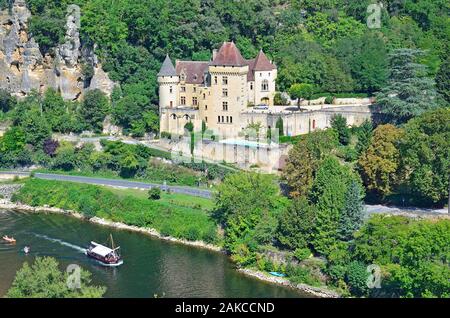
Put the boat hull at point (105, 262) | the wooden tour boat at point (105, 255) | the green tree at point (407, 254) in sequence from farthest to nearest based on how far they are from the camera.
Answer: the wooden tour boat at point (105, 255)
the boat hull at point (105, 262)
the green tree at point (407, 254)

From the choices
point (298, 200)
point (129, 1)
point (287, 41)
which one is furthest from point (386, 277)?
point (129, 1)

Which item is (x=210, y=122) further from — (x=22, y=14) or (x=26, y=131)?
(x=22, y=14)

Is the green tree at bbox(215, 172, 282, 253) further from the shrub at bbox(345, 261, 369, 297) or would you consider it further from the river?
the shrub at bbox(345, 261, 369, 297)

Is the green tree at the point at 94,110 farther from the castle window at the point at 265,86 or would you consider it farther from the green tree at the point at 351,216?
the green tree at the point at 351,216

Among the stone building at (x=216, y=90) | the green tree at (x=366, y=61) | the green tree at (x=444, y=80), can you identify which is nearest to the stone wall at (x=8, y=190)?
the stone building at (x=216, y=90)

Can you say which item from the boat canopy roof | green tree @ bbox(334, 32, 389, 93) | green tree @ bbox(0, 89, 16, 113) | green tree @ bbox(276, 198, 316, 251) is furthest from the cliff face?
green tree @ bbox(276, 198, 316, 251)

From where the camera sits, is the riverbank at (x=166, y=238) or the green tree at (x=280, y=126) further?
the green tree at (x=280, y=126)

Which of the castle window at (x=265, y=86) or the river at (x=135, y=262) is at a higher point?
the castle window at (x=265, y=86)
